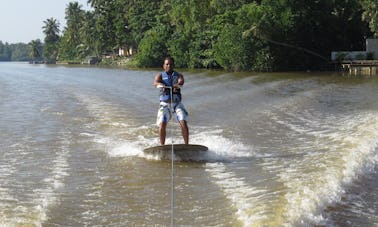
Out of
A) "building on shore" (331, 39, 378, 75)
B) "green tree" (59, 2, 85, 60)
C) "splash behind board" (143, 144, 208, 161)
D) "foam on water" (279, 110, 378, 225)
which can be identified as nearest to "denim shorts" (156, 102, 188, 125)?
"splash behind board" (143, 144, 208, 161)

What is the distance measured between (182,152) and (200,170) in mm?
771

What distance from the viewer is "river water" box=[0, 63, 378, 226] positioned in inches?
244

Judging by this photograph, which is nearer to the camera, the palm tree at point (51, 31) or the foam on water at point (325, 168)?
the foam on water at point (325, 168)

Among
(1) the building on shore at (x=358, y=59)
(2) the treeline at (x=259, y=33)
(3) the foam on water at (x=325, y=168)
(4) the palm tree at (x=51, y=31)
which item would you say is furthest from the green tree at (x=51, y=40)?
(3) the foam on water at (x=325, y=168)

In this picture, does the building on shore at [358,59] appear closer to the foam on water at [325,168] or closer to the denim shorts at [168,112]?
the foam on water at [325,168]

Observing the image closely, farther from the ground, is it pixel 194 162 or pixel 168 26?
pixel 168 26

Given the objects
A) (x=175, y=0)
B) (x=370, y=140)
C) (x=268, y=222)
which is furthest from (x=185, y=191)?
(x=175, y=0)

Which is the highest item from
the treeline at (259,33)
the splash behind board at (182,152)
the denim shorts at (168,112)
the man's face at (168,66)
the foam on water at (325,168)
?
the treeline at (259,33)

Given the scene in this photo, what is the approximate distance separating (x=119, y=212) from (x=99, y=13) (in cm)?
9077

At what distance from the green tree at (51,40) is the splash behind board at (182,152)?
123590mm

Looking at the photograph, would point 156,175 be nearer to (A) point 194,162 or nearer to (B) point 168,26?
(A) point 194,162

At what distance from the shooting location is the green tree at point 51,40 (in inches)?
5064

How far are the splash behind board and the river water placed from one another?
0.13 metres

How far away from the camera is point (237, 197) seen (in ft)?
22.6
